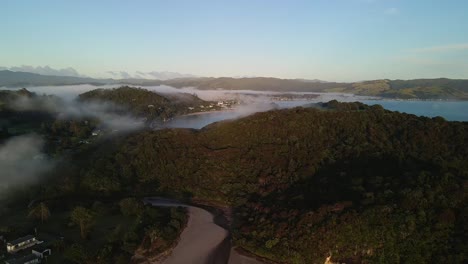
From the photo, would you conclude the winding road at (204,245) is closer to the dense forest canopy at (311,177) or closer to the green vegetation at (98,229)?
the green vegetation at (98,229)

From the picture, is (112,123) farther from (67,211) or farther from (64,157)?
(67,211)

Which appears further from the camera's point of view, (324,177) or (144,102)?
(144,102)

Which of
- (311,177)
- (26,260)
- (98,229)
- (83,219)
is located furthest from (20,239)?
(311,177)

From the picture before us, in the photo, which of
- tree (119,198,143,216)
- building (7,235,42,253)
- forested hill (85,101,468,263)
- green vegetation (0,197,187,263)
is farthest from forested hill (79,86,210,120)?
building (7,235,42,253)

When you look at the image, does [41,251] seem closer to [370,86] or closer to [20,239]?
[20,239]

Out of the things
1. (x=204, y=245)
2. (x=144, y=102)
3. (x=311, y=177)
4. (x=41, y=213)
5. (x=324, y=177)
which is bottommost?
(x=204, y=245)

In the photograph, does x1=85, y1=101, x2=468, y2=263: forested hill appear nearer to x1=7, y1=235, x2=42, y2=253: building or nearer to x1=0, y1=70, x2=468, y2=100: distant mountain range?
x1=7, y1=235, x2=42, y2=253: building

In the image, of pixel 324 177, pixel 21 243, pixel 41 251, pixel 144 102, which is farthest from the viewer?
pixel 144 102
